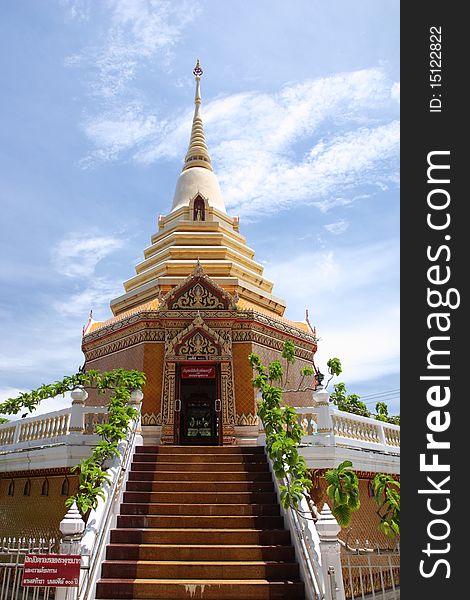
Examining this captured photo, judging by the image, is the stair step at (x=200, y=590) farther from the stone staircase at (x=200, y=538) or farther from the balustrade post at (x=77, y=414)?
the balustrade post at (x=77, y=414)

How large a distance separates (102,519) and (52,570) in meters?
2.33

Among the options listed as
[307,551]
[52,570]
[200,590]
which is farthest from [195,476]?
[52,570]

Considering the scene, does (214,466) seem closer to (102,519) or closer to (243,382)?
(102,519)

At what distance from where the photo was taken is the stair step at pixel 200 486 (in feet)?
30.4

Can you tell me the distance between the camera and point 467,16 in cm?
634

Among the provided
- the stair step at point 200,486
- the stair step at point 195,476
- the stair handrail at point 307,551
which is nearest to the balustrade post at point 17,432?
the stair step at point 195,476

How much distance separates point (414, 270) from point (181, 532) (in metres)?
5.43

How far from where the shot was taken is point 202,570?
726cm

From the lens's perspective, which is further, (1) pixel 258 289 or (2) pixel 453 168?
(1) pixel 258 289

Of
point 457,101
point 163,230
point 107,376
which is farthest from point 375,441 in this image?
point 163,230

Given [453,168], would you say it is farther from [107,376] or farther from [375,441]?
Result: [107,376]

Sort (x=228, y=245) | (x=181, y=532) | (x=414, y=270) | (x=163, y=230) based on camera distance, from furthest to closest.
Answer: (x=163, y=230)
(x=228, y=245)
(x=181, y=532)
(x=414, y=270)

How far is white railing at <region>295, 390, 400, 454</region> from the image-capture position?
1048 cm

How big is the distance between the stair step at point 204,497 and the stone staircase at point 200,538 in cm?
2
